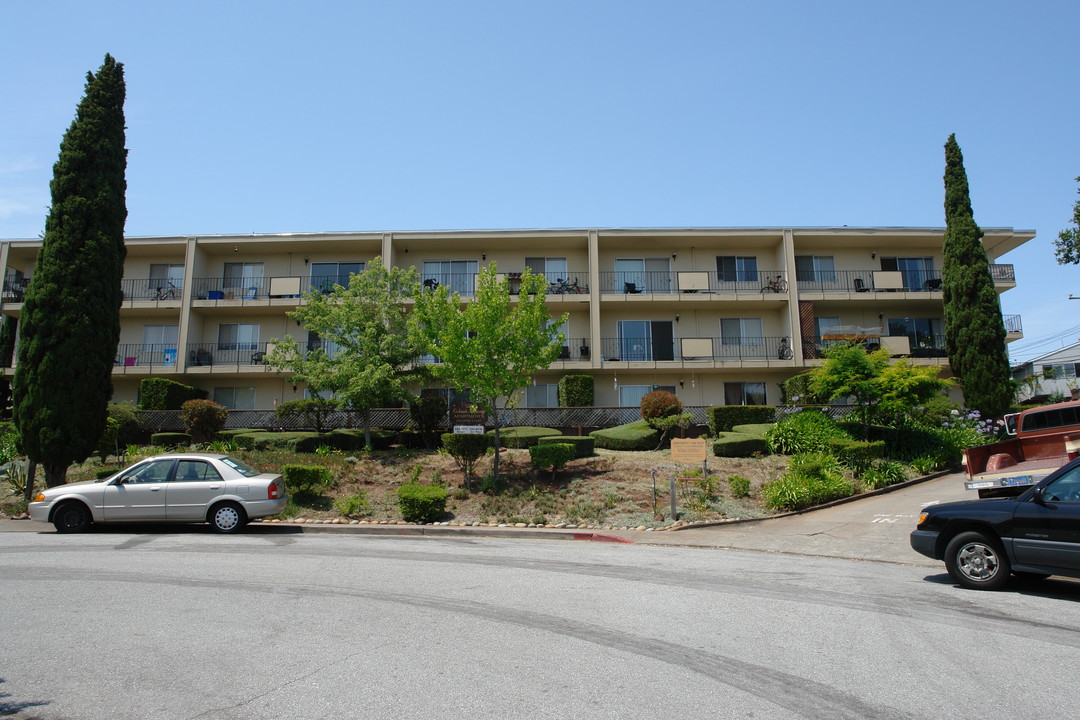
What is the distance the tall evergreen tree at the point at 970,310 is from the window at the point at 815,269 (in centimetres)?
531

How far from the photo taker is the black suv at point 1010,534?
728 cm

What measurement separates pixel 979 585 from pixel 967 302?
21.2 m

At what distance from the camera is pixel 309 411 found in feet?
81.1

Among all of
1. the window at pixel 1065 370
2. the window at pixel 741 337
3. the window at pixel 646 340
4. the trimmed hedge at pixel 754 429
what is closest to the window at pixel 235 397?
the window at pixel 646 340

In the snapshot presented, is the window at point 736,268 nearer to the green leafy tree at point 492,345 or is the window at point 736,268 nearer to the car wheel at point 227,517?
the green leafy tree at point 492,345

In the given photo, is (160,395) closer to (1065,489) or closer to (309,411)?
(309,411)

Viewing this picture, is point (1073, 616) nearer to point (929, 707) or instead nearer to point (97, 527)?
point (929, 707)

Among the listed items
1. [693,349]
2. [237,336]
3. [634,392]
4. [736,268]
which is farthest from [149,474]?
[736,268]

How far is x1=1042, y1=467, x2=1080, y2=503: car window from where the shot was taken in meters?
7.48

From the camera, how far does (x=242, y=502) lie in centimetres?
1259

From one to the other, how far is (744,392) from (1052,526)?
76.6ft

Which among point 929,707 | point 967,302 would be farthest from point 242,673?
point 967,302

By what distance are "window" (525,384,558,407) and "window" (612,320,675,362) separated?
10.5 ft

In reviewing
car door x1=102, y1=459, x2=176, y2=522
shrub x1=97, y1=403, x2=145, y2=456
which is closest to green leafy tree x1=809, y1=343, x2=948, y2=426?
car door x1=102, y1=459, x2=176, y2=522
